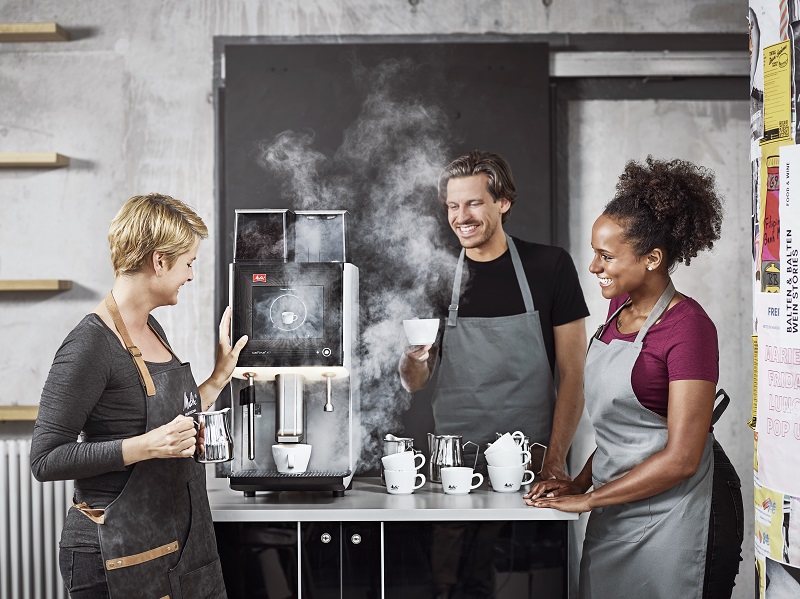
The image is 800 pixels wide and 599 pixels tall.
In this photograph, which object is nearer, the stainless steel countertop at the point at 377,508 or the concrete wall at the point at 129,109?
the stainless steel countertop at the point at 377,508

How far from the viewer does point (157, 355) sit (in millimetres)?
2025

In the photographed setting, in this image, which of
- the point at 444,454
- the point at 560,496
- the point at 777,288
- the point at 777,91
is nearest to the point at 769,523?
the point at 777,288

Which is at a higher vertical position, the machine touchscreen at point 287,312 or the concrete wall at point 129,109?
the concrete wall at point 129,109

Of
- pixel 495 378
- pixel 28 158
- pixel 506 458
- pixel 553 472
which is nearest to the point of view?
pixel 506 458

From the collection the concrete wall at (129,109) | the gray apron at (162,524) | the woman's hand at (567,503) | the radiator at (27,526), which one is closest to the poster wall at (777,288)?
the woman's hand at (567,503)

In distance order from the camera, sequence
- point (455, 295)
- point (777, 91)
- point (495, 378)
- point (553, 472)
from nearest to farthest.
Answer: point (777, 91), point (553, 472), point (495, 378), point (455, 295)

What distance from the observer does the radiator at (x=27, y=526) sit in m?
3.14

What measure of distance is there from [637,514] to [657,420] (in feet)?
0.88

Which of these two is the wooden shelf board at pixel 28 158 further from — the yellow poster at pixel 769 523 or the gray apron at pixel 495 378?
the yellow poster at pixel 769 523

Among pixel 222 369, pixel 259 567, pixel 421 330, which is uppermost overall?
pixel 421 330

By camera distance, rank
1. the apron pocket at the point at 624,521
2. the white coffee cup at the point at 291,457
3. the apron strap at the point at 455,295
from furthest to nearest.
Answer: the apron strap at the point at 455,295, the white coffee cup at the point at 291,457, the apron pocket at the point at 624,521

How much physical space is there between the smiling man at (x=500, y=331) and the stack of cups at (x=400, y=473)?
45 centimetres

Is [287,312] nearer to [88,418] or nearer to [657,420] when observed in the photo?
[88,418]

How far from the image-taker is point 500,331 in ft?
9.97
